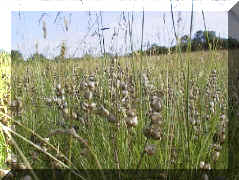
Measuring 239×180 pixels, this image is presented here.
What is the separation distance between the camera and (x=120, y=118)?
105 cm

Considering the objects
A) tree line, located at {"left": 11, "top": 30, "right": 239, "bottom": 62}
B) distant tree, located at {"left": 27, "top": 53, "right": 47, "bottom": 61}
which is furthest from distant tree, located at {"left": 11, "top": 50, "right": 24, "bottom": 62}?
distant tree, located at {"left": 27, "top": 53, "right": 47, "bottom": 61}

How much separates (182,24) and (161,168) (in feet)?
2.86

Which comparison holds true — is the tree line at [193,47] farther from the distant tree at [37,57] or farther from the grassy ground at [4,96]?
the grassy ground at [4,96]

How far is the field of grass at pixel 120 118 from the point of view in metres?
0.93

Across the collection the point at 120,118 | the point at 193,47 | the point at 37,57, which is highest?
the point at 193,47

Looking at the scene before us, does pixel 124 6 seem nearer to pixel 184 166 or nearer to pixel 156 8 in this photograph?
pixel 156 8

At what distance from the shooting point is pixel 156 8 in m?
1.69

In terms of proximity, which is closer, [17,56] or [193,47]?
[17,56]

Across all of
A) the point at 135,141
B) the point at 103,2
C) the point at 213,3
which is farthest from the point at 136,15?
the point at 135,141

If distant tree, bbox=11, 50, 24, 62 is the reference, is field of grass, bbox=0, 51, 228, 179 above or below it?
below

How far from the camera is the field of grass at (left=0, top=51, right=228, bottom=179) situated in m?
0.93

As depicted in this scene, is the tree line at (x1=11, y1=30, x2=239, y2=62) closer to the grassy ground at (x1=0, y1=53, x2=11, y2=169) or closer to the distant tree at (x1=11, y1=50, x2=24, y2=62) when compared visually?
the distant tree at (x1=11, y1=50, x2=24, y2=62)

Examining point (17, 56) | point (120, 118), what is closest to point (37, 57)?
point (17, 56)

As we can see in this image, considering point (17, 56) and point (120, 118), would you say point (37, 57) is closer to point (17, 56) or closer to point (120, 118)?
point (17, 56)
